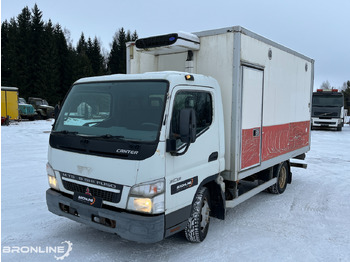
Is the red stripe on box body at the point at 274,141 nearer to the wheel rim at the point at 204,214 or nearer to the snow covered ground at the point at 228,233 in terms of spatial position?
the wheel rim at the point at 204,214

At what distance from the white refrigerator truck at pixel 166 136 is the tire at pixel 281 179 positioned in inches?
54.5

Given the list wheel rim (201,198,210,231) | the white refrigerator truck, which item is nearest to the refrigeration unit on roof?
the white refrigerator truck

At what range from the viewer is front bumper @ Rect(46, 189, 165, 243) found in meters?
3.60

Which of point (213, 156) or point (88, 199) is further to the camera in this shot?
point (213, 156)

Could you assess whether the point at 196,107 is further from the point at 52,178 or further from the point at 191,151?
the point at 52,178

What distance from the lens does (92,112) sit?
4.37 m

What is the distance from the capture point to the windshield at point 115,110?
382cm

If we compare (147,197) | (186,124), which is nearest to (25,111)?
(147,197)

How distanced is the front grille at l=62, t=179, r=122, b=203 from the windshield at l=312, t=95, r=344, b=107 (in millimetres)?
24436

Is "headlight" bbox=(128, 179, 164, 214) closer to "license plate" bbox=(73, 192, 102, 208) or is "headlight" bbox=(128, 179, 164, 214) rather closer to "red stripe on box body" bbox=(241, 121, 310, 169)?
"license plate" bbox=(73, 192, 102, 208)

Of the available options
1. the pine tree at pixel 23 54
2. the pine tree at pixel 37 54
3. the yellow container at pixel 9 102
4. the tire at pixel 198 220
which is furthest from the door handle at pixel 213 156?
the pine tree at pixel 23 54

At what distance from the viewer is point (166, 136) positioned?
3705mm

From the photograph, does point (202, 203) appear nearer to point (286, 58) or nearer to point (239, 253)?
point (239, 253)

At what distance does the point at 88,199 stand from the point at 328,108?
80.1 ft
